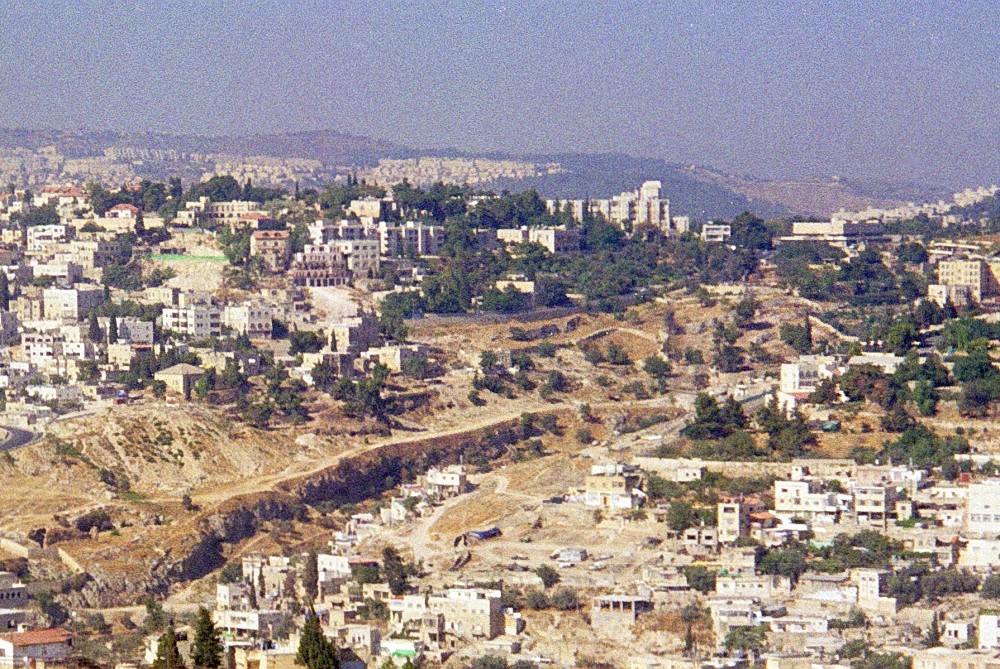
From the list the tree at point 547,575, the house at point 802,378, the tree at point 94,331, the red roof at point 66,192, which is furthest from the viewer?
the red roof at point 66,192

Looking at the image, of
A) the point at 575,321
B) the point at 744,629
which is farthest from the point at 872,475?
the point at 575,321

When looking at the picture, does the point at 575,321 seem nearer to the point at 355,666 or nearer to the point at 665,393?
the point at 665,393

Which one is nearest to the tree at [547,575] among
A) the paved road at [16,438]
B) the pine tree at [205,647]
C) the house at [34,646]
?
the house at [34,646]

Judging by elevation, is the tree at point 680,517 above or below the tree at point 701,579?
above

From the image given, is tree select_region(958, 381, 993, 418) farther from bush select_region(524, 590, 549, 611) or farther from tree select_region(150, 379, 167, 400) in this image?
tree select_region(150, 379, 167, 400)

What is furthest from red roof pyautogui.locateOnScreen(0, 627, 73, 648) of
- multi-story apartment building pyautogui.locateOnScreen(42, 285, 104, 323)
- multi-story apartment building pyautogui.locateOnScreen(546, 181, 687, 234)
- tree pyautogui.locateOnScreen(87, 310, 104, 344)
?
multi-story apartment building pyautogui.locateOnScreen(546, 181, 687, 234)

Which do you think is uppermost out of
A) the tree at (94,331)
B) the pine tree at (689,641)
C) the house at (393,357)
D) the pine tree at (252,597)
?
the tree at (94,331)

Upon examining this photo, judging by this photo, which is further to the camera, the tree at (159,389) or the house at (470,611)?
the tree at (159,389)

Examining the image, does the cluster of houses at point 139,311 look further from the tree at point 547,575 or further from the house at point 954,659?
the house at point 954,659
